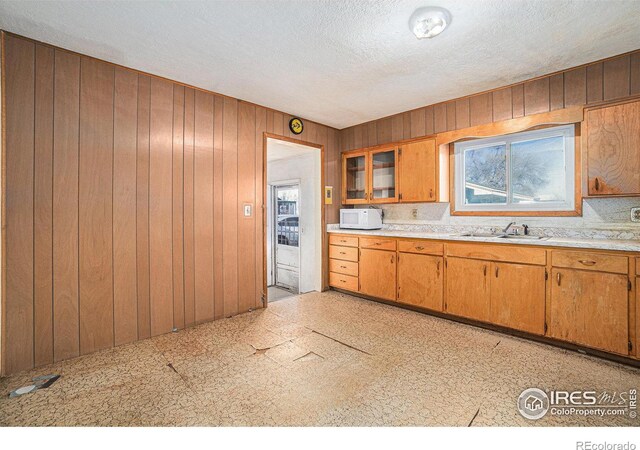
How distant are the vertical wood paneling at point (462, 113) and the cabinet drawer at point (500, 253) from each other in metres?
1.42

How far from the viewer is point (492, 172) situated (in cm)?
359

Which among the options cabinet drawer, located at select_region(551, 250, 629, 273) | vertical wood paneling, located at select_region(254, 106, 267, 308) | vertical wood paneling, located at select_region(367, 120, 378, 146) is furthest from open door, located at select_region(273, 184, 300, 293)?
cabinet drawer, located at select_region(551, 250, 629, 273)

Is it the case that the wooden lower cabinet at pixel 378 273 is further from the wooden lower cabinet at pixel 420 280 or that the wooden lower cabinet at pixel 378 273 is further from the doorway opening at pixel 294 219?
the doorway opening at pixel 294 219

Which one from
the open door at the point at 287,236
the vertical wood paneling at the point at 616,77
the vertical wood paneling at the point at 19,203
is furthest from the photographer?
the open door at the point at 287,236

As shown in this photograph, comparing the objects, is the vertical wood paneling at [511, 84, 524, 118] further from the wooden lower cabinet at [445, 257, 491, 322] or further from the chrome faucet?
the wooden lower cabinet at [445, 257, 491, 322]

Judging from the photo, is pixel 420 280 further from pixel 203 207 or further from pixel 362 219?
pixel 203 207

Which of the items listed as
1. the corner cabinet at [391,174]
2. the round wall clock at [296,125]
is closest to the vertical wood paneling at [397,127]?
the corner cabinet at [391,174]

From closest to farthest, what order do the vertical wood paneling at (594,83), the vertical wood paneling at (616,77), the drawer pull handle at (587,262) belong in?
the drawer pull handle at (587,262), the vertical wood paneling at (616,77), the vertical wood paneling at (594,83)

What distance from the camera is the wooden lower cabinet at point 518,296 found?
9.02 feet

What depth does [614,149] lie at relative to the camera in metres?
2.59

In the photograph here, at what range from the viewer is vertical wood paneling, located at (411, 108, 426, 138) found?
12.6ft

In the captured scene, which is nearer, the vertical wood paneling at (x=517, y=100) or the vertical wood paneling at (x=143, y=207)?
the vertical wood paneling at (x=143, y=207)
